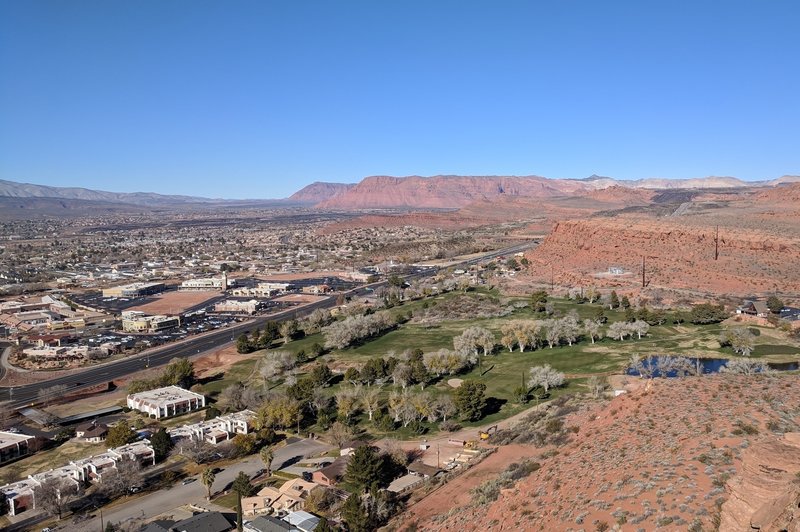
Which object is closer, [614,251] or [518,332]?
[518,332]

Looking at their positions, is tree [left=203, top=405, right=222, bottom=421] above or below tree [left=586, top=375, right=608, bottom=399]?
below

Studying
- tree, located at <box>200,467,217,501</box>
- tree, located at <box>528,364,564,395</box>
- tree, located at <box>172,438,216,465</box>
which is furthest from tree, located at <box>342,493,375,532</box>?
tree, located at <box>528,364,564,395</box>

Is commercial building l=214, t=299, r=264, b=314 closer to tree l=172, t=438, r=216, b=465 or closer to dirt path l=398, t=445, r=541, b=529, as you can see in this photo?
tree l=172, t=438, r=216, b=465

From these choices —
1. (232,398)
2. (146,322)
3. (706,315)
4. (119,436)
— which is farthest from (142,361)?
(706,315)

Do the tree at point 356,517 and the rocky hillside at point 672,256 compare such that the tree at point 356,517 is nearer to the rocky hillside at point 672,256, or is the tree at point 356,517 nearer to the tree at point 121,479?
the tree at point 121,479

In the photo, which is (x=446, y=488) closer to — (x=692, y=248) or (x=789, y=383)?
(x=789, y=383)

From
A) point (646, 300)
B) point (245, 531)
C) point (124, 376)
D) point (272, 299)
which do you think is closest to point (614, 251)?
point (646, 300)

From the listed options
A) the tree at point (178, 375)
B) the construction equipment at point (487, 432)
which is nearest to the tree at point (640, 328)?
the construction equipment at point (487, 432)

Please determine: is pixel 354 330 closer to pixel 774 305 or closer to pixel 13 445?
pixel 13 445
